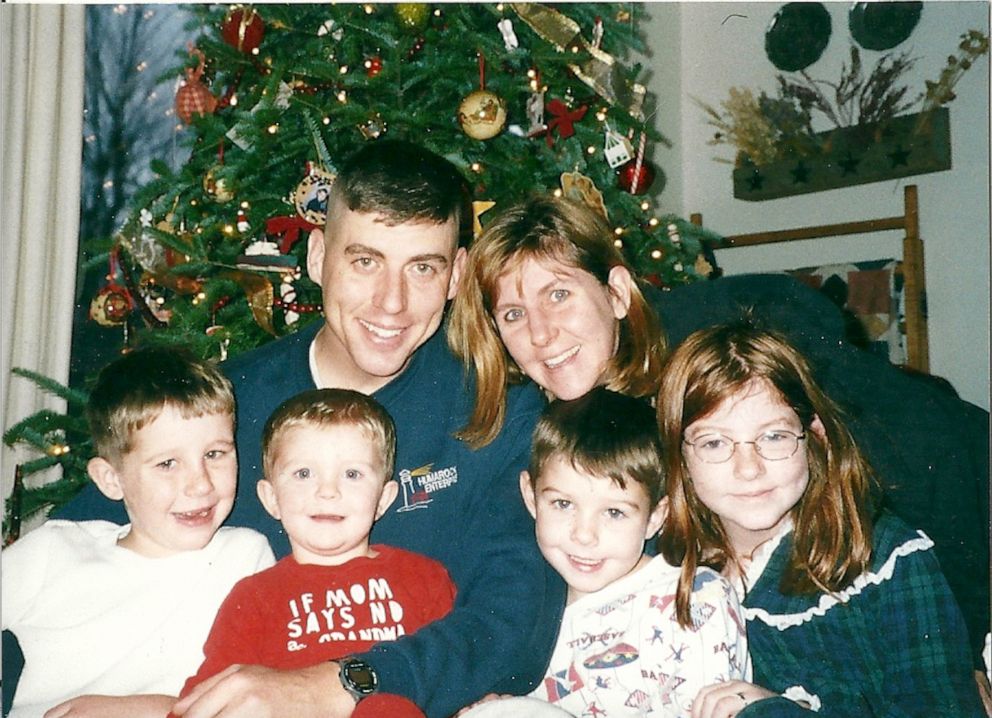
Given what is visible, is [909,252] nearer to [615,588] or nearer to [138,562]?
[615,588]

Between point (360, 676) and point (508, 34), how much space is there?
138 centimetres

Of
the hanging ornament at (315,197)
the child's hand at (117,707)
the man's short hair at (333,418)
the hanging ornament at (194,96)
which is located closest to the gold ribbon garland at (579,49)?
the hanging ornament at (315,197)

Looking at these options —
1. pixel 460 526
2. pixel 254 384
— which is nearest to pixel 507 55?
pixel 254 384

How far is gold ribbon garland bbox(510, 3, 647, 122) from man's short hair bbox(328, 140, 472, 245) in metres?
0.56

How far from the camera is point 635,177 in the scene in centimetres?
197

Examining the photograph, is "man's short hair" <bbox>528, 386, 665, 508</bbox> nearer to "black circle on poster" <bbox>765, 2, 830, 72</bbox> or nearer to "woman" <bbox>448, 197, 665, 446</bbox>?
"woman" <bbox>448, 197, 665, 446</bbox>

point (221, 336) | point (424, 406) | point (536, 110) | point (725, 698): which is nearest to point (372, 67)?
point (536, 110)

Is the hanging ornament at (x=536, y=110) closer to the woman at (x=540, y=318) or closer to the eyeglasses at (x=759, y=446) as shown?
the woman at (x=540, y=318)

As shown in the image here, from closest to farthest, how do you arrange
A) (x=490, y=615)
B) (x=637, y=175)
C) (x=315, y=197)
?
(x=490, y=615)
(x=315, y=197)
(x=637, y=175)

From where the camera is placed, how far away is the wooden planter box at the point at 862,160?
181cm

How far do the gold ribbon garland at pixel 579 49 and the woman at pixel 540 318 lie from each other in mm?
536

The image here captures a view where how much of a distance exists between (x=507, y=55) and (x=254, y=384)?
0.93 metres

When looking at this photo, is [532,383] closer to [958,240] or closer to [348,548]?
[348,548]

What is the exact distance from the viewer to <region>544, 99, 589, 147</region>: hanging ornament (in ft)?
6.04
